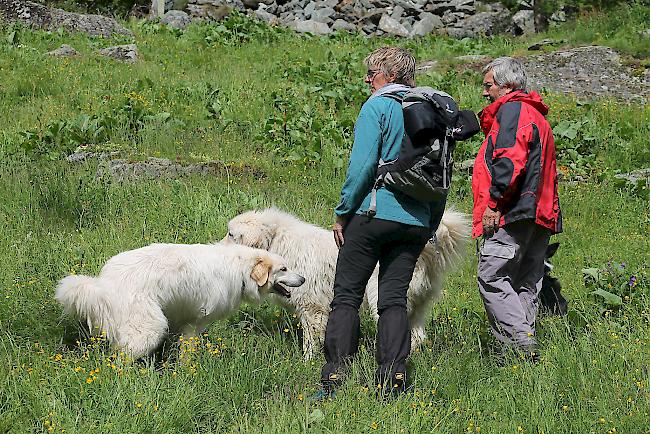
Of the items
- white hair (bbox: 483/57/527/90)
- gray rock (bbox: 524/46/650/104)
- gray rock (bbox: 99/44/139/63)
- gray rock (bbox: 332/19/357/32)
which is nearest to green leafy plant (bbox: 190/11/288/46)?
gray rock (bbox: 99/44/139/63)

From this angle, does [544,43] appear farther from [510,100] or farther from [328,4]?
[510,100]

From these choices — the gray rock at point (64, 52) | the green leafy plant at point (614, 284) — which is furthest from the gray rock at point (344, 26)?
the green leafy plant at point (614, 284)

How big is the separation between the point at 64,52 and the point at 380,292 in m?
11.6

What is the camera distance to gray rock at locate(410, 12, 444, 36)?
21.1 m

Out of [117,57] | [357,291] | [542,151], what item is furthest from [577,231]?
[117,57]

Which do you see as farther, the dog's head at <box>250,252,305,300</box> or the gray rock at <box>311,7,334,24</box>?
the gray rock at <box>311,7,334,24</box>

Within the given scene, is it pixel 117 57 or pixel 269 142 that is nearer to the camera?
pixel 269 142

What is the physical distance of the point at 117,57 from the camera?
14.5m

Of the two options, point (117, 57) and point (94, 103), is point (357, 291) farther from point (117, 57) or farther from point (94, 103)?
point (117, 57)

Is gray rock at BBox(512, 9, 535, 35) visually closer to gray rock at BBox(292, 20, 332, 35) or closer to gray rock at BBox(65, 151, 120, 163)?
gray rock at BBox(292, 20, 332, 35)

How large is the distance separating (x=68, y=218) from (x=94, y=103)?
427 centimetres

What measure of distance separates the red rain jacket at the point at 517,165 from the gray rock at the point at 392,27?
16388mm

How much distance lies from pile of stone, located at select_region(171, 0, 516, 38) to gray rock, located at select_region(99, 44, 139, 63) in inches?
235

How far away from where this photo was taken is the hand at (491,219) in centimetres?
491
